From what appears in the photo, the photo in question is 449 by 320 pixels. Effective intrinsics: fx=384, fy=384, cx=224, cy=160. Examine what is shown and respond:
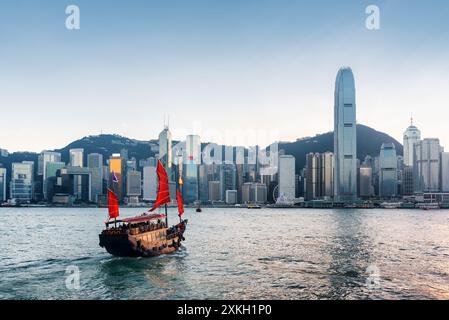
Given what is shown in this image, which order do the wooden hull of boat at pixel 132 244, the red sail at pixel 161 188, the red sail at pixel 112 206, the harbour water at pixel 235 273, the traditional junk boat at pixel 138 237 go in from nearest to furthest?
the harbour water at pixel 235 273
the wooden hull of boat at pixel 132 244
the traditional junk boat at pixel 138 237
the red sail at pixel 112 206
the red sail at pixel 161 188

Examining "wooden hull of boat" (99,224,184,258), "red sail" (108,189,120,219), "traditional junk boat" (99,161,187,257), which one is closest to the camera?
"wooden hull of boat" (99,224,184,258)

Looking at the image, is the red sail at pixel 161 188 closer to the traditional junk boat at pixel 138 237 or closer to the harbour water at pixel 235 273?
the traditional junk boat at pixel 138 237

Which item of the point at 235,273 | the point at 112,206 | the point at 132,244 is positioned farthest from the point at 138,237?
the point at 235,273

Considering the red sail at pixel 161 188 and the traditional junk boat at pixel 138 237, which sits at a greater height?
the red sail at pixel 161 188

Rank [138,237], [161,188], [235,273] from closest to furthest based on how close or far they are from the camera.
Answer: [235,273] → [138,237] → [161,188]

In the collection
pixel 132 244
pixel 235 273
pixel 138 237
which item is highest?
pixel 138 237

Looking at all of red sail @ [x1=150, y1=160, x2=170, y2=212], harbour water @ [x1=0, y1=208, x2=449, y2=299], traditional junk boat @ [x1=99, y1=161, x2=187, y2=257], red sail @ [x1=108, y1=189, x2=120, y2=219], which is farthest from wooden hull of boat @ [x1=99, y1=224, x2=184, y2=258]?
red sail @ [x1=150, y1=160, x2=170, y2=212]

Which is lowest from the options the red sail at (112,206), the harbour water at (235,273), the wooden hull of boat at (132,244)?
the harbour water at (235,273)

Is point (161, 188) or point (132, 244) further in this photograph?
point (161, 188)

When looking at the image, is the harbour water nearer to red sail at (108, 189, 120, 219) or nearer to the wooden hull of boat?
Answer: the wooden hull of boat

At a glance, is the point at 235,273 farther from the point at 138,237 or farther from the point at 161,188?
the point at 161,188

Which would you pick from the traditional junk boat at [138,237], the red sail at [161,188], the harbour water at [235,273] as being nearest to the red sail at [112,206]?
the traditional junk boat at [138,237]
